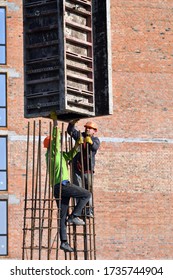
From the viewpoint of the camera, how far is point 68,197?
21.3 meters

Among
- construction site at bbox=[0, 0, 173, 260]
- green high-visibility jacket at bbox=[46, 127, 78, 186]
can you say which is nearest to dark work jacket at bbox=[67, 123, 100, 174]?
green high-visibility jacket at bbox=[46, 127, 78, 186]

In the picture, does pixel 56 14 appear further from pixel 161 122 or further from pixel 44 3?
pixel 161 122

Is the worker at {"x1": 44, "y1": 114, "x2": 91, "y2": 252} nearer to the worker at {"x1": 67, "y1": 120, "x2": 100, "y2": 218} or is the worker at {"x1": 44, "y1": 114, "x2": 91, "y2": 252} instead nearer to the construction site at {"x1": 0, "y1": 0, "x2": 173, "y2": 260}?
the worker at {"x1": 67, "y1": 120, "x2": 100, "y2": 218}

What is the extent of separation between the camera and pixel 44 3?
21938 millimetres

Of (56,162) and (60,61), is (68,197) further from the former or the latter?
(60,61)

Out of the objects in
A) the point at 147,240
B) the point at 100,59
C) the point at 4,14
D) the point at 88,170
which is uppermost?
the point at 4,14

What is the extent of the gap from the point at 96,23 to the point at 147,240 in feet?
62.1

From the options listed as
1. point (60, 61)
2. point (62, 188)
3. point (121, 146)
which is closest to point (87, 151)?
point (62, 188)

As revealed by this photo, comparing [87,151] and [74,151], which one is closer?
[74,151]

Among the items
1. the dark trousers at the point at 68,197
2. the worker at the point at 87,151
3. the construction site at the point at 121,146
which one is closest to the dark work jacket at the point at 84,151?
the worker at the point at 87,151

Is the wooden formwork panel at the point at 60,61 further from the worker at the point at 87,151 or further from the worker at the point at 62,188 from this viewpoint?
the worker at the point at 62,188

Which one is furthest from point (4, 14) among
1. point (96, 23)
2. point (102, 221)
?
point (96, 23)

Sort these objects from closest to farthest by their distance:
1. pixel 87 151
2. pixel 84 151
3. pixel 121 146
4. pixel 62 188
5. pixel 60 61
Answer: pixel 62 188, pixel 60 61, pixel 87 151, pixel 84 151, pixel 121 146

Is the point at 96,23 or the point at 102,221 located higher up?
the point at 96,23
